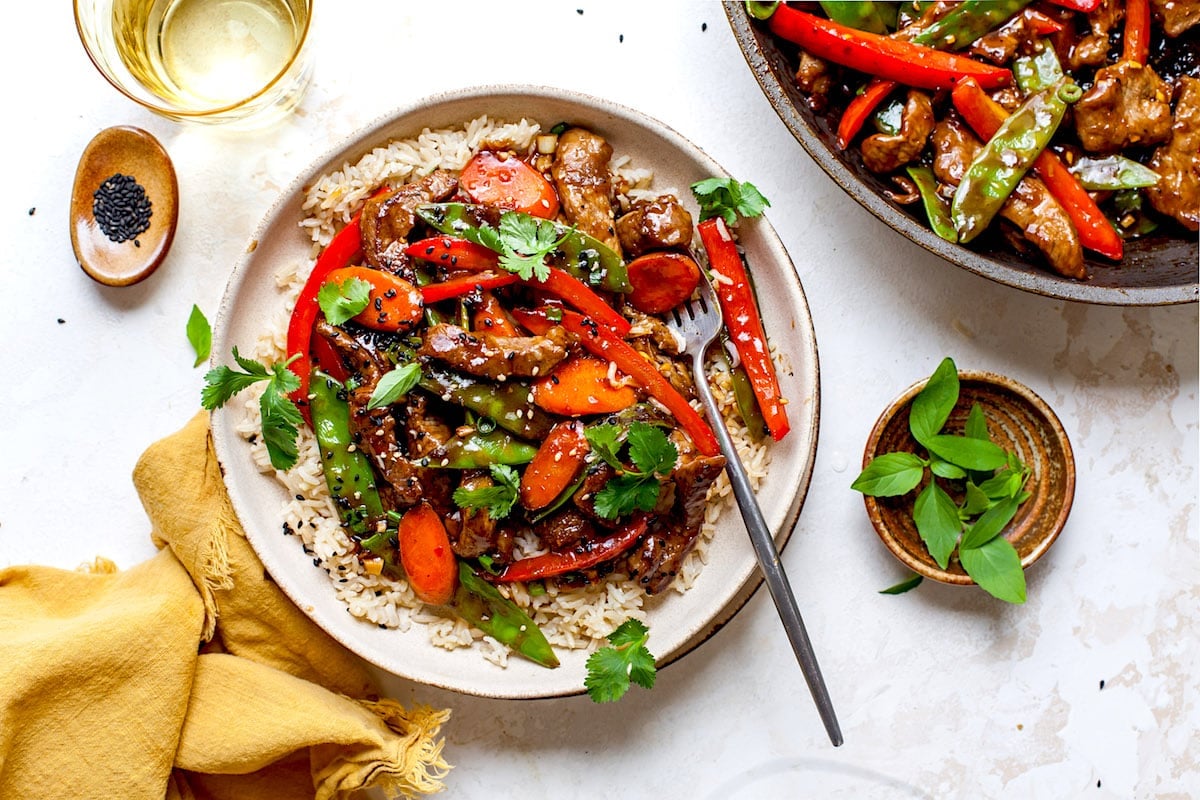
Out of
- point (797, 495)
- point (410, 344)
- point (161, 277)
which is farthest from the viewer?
point (161, 277)

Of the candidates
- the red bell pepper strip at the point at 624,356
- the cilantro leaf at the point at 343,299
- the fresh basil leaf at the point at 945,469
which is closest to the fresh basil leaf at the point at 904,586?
the fresh basil leaf at the point at 945,469

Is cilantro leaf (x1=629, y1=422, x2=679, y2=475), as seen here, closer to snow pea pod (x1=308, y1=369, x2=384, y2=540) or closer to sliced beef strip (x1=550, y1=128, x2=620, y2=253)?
sliced beef strip (x1=550, y1=128, x2=620, y2=253)

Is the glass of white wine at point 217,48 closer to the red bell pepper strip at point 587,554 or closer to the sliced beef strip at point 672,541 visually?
the red bell pepper strip at point 587,554

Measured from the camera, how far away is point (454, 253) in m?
2.63

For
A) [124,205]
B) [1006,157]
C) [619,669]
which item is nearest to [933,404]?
[1006,157]

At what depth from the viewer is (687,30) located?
3049 mm

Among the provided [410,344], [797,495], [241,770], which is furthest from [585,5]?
[241,770]

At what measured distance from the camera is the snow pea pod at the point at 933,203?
8.87 feet

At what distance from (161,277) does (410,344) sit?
1.01 m

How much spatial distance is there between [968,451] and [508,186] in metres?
1.58

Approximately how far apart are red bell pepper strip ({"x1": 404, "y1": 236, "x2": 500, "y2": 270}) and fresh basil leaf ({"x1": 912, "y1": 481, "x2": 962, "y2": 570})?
58.5 inches

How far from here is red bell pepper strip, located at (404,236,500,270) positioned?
2617 mm

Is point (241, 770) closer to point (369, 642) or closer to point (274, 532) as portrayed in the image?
point (369, 642)

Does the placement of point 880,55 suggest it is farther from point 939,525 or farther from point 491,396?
point 491,396
